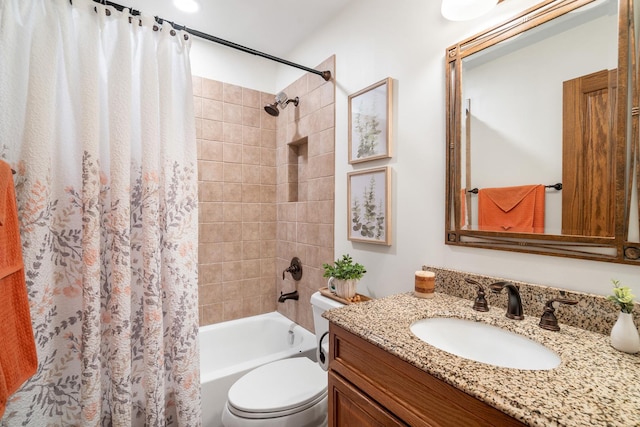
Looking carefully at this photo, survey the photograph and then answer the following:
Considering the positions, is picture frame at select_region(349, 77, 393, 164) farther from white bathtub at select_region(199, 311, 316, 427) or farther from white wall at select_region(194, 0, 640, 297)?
white bathtub at select_region(199, 311, 316, 427)

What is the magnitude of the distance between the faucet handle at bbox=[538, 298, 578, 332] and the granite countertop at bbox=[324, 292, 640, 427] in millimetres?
20

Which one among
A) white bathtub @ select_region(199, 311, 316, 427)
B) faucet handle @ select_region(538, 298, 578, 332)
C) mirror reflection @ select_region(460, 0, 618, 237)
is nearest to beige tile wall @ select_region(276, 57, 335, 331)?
white bathtub @ select_region(199, 311, 316, 427)

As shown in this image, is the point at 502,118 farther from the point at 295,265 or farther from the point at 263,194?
the point at 263,194

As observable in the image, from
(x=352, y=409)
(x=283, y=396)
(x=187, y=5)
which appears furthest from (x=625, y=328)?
(x=187, y=5)

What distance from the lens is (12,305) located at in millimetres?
875

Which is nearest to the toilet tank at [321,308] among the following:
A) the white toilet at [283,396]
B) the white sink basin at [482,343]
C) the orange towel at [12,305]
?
the white toilet at [283,396]

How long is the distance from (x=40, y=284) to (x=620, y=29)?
2.03 metres

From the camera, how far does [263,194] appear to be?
2482 millimetres

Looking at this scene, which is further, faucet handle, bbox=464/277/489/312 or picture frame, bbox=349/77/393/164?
picture frame, bbox=349/77/393/164

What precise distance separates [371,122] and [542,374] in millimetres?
1289

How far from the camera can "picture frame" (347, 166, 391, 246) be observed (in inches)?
59.0

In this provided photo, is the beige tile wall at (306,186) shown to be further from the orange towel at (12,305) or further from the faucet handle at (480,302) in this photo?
the orange towel at (12,305)

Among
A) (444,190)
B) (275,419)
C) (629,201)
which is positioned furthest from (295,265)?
(629,201)

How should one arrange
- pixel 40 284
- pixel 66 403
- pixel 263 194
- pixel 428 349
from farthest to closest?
pixel 263 194 → pixel 66 403 → pixel 40 284 → pixel 428 349
